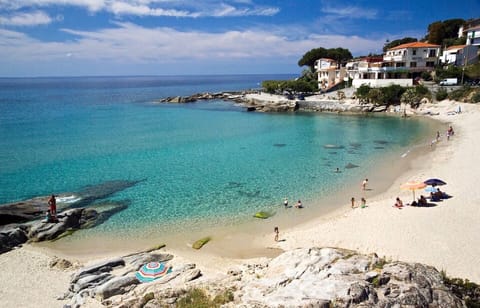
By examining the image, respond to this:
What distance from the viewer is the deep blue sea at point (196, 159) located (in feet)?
78.7

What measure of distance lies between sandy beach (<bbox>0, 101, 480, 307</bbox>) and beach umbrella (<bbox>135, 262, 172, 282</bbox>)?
172 centimetres

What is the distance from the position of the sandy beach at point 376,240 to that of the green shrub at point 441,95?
132 ft

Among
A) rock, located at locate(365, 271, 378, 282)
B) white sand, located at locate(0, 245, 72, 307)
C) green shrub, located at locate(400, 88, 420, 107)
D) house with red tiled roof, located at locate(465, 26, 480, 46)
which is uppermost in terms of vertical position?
house with red tiled roof, located at locate(465, 26, 480, 46)

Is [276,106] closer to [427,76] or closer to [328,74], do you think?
[328,74]

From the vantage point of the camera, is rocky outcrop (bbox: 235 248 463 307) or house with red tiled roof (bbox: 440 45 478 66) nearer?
rocky outcrop (bbox: 235 248 463 307)

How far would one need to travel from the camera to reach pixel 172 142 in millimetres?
44969

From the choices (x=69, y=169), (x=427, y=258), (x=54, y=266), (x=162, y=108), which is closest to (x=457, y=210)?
(x=427, y=258)

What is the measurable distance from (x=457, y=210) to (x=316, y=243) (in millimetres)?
9301

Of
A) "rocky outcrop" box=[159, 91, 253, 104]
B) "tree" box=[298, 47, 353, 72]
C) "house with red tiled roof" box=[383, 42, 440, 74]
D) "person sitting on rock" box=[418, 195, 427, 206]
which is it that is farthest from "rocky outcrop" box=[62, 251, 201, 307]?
"tree" box=[298, 47, 353, 72]

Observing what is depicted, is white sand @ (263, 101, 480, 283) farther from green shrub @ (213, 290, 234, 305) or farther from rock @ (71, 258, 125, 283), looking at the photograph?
rock @ (71, 258, 125, 283)

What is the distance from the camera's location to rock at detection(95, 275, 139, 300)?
1302cm

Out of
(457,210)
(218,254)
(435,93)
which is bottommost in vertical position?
(218,254)

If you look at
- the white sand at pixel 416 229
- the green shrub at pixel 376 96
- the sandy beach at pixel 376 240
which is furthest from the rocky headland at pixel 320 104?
the sandy beach at pixel 376 240

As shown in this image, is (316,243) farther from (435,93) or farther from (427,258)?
(435,93)
